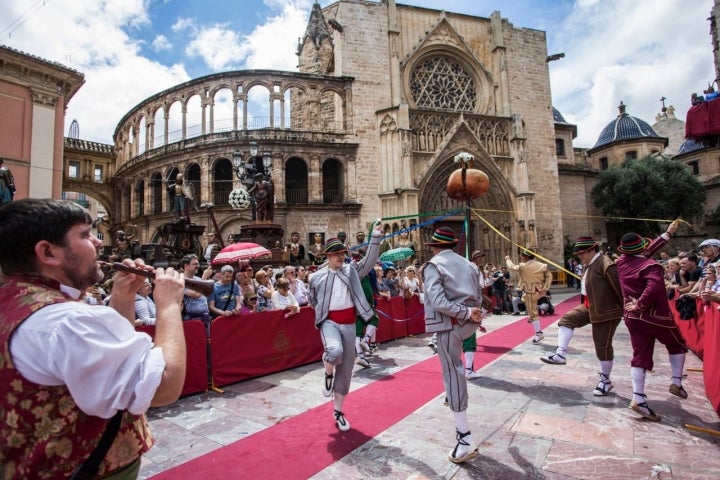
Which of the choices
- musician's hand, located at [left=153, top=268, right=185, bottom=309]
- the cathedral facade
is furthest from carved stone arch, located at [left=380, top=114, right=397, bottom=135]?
musician's hand, located at [left=153, top=268, right=185, bottom=309]

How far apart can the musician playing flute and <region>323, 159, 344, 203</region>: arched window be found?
23.7m

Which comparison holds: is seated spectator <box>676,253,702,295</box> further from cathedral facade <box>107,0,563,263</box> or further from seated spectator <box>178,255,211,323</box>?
cathedral facade <box>107,0,563,263</box>

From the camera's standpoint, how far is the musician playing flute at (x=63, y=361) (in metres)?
1.32

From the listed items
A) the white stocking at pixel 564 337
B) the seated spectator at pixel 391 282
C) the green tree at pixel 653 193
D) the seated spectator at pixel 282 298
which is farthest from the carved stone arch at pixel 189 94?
the green tree at pixel 653 193

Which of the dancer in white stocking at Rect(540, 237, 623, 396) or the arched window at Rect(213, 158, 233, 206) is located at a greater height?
the arched window at Rect(213, 158, 233, 206)

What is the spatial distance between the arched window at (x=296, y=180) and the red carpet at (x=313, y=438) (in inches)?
796

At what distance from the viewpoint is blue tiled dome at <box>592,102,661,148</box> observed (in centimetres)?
3578

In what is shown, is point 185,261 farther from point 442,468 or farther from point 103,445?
point 103,445

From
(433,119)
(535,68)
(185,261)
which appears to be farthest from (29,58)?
(535,68)

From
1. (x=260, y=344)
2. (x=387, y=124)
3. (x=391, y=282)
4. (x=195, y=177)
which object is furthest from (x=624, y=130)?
(x=260, y=344)

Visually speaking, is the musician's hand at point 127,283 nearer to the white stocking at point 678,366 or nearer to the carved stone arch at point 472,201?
the white stocking at point 678,366

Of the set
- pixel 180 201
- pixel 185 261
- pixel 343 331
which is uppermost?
pixel 180 201

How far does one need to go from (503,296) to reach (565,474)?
12519 mm

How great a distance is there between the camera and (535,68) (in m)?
28.1
